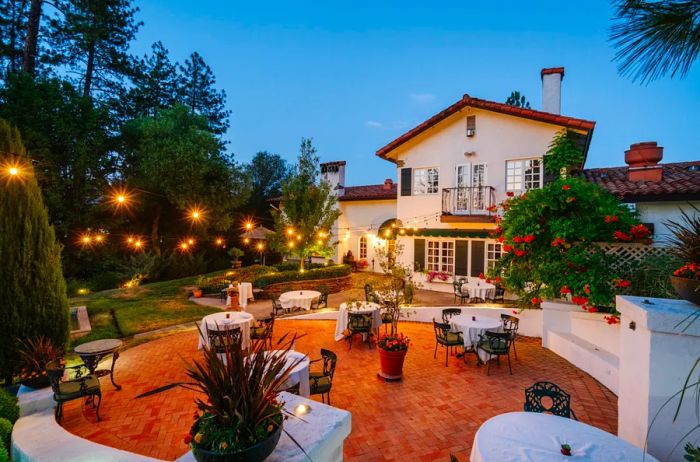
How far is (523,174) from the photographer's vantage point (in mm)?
14398

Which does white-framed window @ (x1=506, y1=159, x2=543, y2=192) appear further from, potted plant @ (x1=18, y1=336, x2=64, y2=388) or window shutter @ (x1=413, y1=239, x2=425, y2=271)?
potted plant @ (x1=18, y1=336, x2=64, y2=388)

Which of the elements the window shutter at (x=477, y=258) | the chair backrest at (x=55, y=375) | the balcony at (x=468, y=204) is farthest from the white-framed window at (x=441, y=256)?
the chair backrest at (x=55, y=375)

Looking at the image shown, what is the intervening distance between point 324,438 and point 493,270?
7.51m

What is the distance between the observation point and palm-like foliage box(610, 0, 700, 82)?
188 centimetres

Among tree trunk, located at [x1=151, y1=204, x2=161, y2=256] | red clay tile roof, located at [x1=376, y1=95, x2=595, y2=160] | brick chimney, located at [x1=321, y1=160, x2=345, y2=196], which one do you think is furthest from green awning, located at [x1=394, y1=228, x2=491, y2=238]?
tree trunk, located at [x1=151, y1=204, x2=161, y2=256]

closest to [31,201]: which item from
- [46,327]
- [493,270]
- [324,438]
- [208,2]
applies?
[46,327]

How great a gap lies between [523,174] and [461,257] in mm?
4690

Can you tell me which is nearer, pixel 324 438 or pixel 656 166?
pixel 324 438

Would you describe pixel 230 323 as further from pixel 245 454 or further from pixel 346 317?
pixel 245 454

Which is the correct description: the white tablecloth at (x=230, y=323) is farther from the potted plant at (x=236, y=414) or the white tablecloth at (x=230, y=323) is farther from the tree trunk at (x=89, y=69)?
the tree trunk at (x=89, y=69)

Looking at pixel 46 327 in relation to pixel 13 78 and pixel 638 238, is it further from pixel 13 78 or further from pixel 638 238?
pixel 13 78

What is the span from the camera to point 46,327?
21.3 feet

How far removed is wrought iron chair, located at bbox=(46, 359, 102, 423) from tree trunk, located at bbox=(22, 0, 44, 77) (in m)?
19.0

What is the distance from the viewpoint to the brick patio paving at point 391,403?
4.91 m
